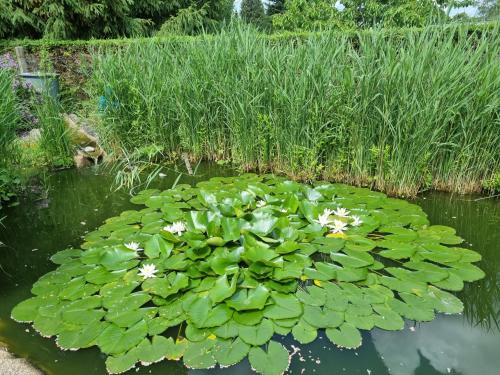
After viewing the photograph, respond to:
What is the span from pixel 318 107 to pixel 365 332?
2.02 m

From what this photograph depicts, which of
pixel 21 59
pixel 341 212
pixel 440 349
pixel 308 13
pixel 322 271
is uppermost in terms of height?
pixel 308 13

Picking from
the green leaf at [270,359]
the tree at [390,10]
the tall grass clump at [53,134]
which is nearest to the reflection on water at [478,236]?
the green leaf at [270,359]

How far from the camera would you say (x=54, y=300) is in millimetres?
2018

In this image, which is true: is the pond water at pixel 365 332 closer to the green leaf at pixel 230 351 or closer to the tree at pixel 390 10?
the green leaf at pixel 230 351

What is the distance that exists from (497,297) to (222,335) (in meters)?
1.47

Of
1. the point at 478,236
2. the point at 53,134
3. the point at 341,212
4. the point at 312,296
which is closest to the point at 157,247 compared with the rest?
the point at 312,296

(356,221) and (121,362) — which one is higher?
(356,221)

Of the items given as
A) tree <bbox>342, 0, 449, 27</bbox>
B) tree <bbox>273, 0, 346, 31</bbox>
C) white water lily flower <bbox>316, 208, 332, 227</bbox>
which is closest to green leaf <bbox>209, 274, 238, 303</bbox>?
white water lily flower <bbox>316, 208, 332, 227</bbox>

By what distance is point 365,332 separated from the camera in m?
1.85

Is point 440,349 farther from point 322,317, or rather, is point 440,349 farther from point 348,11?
point 348,11

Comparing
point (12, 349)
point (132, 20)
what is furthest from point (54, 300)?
point (132, 20)

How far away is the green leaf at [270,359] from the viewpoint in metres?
1.59

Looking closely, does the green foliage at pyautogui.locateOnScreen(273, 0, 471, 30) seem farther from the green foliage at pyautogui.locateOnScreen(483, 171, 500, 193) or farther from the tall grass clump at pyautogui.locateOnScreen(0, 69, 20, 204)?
the tall grass clump at pyautogui.locateOnScreen(0, 69, 20, 204)

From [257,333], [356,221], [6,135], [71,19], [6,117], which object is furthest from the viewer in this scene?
[71,19]
